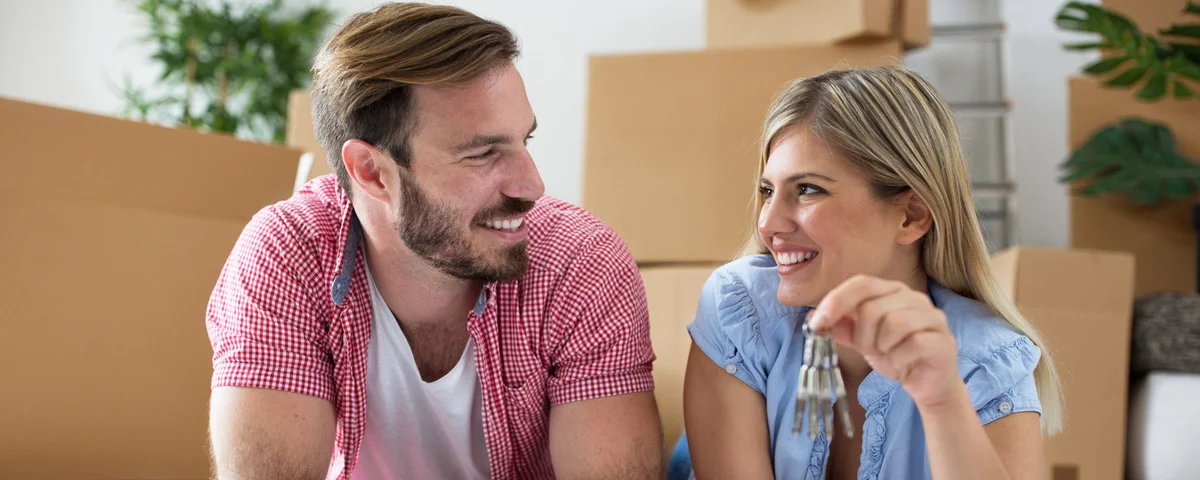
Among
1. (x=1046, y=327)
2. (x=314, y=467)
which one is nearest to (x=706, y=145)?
(x=1046, y=327)

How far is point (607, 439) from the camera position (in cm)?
102

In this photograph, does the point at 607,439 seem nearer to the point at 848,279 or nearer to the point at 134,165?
the point at 848,279

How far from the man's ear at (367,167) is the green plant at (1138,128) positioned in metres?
1.12

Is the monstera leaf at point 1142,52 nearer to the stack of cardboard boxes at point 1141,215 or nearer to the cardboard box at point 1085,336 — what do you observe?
the stack of cardboard boxes at point 1141,215

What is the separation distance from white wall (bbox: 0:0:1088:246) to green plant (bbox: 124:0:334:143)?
0.12 metres

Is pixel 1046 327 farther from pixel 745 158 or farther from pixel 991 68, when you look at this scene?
pixel 991 68

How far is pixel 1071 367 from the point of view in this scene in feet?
4.69

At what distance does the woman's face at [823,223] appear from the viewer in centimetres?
94

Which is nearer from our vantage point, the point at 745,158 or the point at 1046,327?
the point at 1046,327

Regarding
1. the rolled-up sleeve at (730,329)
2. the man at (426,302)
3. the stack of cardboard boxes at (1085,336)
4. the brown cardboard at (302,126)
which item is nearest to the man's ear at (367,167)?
the man at (426,302)

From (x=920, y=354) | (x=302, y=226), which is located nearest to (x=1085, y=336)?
(x=920, y=354)

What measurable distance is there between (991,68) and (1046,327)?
27.2 inches

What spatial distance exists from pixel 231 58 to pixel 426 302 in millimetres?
1659

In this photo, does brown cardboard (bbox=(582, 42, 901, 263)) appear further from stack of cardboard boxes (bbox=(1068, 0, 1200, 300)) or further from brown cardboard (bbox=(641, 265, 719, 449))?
stack of cardboard boxes (bbox=(1068, 0, 1200, 300))
